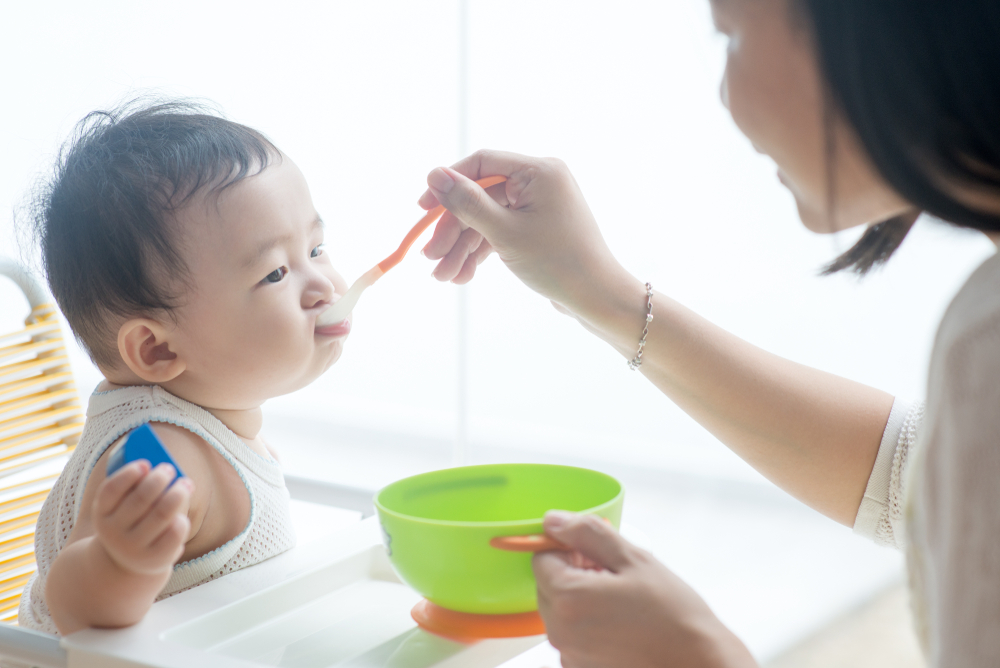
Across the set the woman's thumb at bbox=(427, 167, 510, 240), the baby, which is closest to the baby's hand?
the baby

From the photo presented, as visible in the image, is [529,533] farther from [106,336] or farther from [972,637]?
[106,336]

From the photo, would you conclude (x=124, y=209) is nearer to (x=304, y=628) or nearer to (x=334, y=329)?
(x=334, y=329)

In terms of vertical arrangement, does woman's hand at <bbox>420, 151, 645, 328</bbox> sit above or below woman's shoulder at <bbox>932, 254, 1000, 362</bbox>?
below

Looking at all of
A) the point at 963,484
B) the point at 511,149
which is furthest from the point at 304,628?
the point at 511,149

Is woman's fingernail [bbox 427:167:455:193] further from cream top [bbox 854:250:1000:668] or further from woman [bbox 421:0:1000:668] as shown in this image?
cream top [bbox 854:250:1000:668]

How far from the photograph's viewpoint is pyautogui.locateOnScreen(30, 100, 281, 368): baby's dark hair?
2.64 feet

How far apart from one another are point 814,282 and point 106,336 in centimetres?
170

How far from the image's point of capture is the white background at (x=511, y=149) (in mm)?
2096

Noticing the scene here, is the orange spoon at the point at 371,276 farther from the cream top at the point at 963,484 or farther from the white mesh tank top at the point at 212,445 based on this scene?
the cream top at the point at 963,484

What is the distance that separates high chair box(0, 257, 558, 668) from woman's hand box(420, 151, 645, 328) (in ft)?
1.01

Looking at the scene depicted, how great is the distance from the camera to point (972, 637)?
16.3 inches

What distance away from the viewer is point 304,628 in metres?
0.72

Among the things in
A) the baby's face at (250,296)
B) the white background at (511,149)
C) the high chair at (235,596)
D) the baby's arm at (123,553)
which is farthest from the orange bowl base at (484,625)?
the white background at (511,149)

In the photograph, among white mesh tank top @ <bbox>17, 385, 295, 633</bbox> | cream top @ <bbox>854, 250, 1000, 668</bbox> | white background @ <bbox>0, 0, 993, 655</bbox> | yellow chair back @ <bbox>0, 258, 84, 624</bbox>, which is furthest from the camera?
white background @ <bbox>0, 0, 993, 655</bbox>
